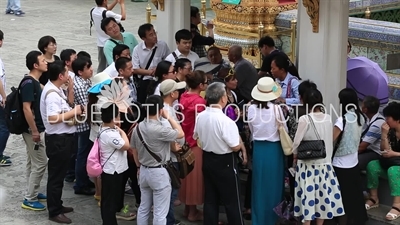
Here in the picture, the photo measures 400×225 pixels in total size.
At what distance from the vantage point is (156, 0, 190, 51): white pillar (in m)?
10.1

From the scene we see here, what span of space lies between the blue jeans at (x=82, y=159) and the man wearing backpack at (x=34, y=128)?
17.9 inches

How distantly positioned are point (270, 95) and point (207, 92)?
1.99 feet

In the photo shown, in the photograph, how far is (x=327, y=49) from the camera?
27.2 feet

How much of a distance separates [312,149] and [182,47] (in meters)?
2.67

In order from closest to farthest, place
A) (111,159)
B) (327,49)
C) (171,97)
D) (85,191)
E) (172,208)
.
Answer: (111,159)
(171,97)
(172,208)
(327,49)
(85,191)

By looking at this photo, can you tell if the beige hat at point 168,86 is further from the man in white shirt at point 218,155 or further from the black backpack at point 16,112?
the black backpack at point 16,112

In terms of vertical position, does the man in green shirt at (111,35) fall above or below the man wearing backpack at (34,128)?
above

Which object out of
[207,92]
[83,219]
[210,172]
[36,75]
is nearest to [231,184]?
[210,172]

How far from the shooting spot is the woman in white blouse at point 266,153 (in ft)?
25.0

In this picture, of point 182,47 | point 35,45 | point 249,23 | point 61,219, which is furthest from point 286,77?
point 35,45

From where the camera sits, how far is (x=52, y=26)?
19.5m

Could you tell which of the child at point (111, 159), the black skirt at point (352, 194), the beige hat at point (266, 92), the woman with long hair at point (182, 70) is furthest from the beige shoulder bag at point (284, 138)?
the child at point (111, 159)

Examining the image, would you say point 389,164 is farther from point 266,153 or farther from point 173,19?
point 173,19

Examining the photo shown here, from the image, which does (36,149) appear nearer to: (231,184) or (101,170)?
(101,170)
